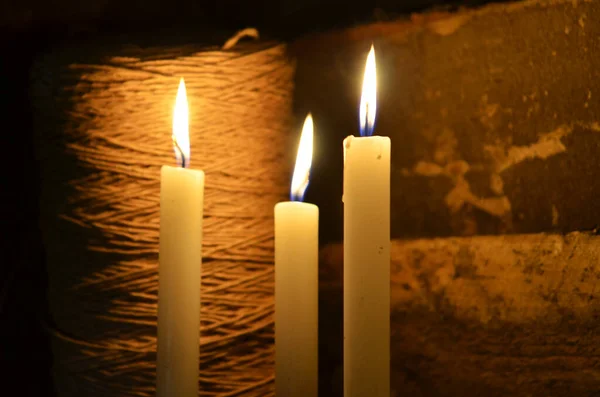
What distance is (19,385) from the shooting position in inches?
34.4

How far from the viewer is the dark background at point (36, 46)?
758 millimetres

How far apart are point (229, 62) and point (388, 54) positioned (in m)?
0.21

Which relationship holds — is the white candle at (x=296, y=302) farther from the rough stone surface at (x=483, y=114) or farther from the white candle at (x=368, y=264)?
the rough stone surface at (x=483, y=114)

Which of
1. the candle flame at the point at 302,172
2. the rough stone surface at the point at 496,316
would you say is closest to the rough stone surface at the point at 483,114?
the rough stone surface at the point at 496,316

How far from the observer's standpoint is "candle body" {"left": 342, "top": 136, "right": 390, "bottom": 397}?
1.45 ft

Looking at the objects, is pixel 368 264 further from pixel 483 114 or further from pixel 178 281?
pixel 483 114

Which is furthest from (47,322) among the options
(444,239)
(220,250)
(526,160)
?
(526,160)

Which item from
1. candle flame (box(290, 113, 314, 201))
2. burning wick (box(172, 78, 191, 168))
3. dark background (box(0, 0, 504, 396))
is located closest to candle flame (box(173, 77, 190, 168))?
burning wick (box(172, 78, 191, 168))

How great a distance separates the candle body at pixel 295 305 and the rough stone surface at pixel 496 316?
0.67ft

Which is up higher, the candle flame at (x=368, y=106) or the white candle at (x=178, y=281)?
the candle flame at (x=368, y=106)

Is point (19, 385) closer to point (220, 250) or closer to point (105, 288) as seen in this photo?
point (105, 288)

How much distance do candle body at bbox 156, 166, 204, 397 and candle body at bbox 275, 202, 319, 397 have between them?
8 centimetres

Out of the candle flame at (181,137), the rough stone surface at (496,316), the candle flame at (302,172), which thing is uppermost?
the candle flame at (181,137)

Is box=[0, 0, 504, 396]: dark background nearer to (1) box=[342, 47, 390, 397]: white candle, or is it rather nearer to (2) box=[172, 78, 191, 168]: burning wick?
(2) box=[172, 78, 191, 168]: burning wick
